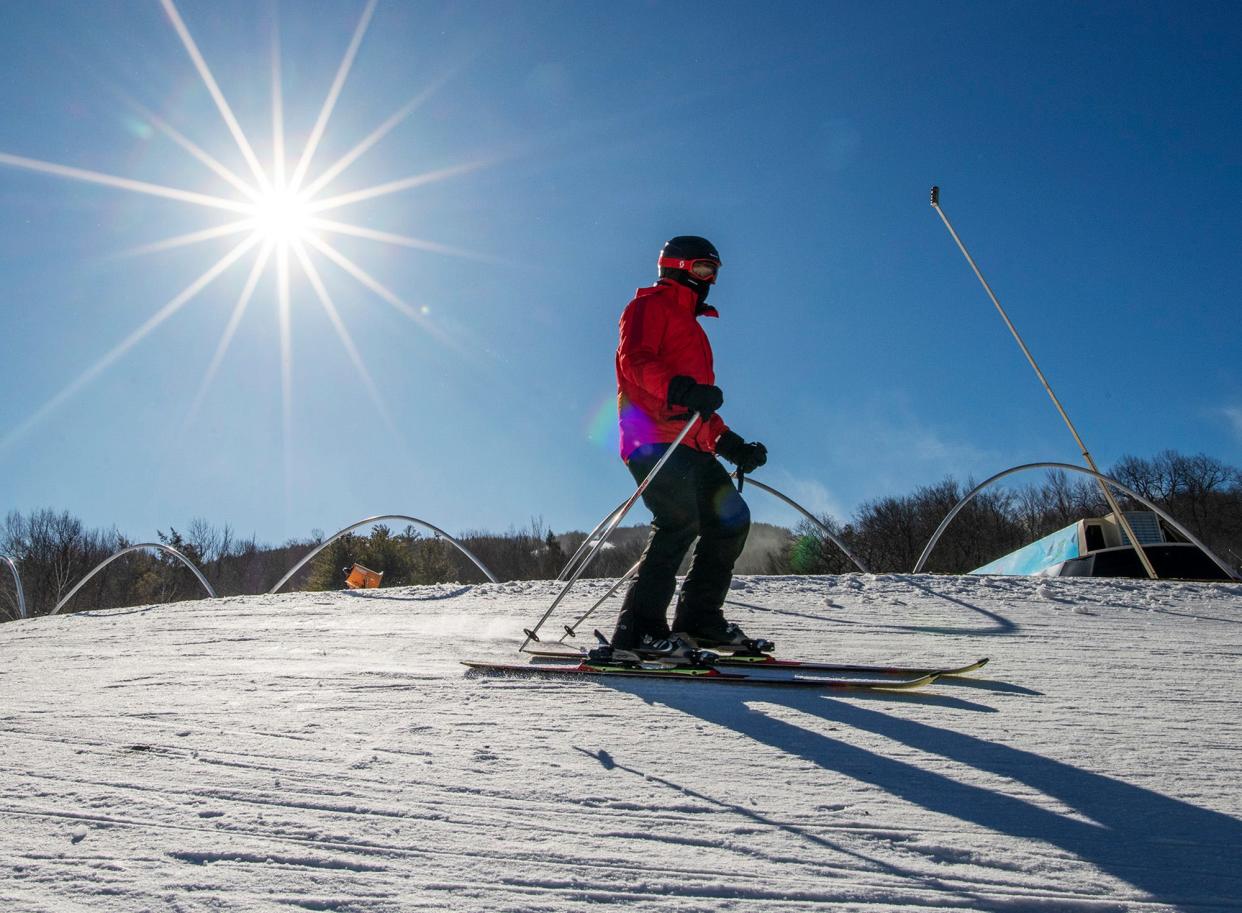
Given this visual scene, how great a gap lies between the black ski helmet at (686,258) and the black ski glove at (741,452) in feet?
2.77

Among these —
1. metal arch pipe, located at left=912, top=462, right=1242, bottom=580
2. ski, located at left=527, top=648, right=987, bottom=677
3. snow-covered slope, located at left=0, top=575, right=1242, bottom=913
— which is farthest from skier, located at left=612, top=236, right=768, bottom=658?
metal arch pipe, located at left=912, top=462, right=1242, bottom=580

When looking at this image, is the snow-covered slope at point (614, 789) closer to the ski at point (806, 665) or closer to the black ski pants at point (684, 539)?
the ski at point (806, 665)

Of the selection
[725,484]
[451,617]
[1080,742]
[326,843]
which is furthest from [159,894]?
[451,617]

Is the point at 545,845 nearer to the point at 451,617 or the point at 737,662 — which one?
the point at 737,662

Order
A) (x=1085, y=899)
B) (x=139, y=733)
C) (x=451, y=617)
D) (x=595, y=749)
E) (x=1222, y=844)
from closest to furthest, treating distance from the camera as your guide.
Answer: (x=1085, y=899) < (x=1222, y=844) < (x=595, y=749) < (x=139, y=733) < (x=451, y=617)

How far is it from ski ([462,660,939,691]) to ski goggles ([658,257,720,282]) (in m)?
2.04

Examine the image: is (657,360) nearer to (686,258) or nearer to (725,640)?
(686,258)

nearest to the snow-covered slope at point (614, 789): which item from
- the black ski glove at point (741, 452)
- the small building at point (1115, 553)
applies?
the black ski glove at point (741, 452)

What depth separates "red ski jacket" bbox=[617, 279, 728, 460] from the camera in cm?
381

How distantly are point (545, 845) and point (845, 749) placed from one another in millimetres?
1038

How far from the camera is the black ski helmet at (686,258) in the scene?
160 inches

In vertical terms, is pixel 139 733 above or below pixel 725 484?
below

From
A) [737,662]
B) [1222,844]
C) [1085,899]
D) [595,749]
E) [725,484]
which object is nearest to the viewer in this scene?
[1085,899]

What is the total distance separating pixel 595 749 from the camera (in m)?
2.19
